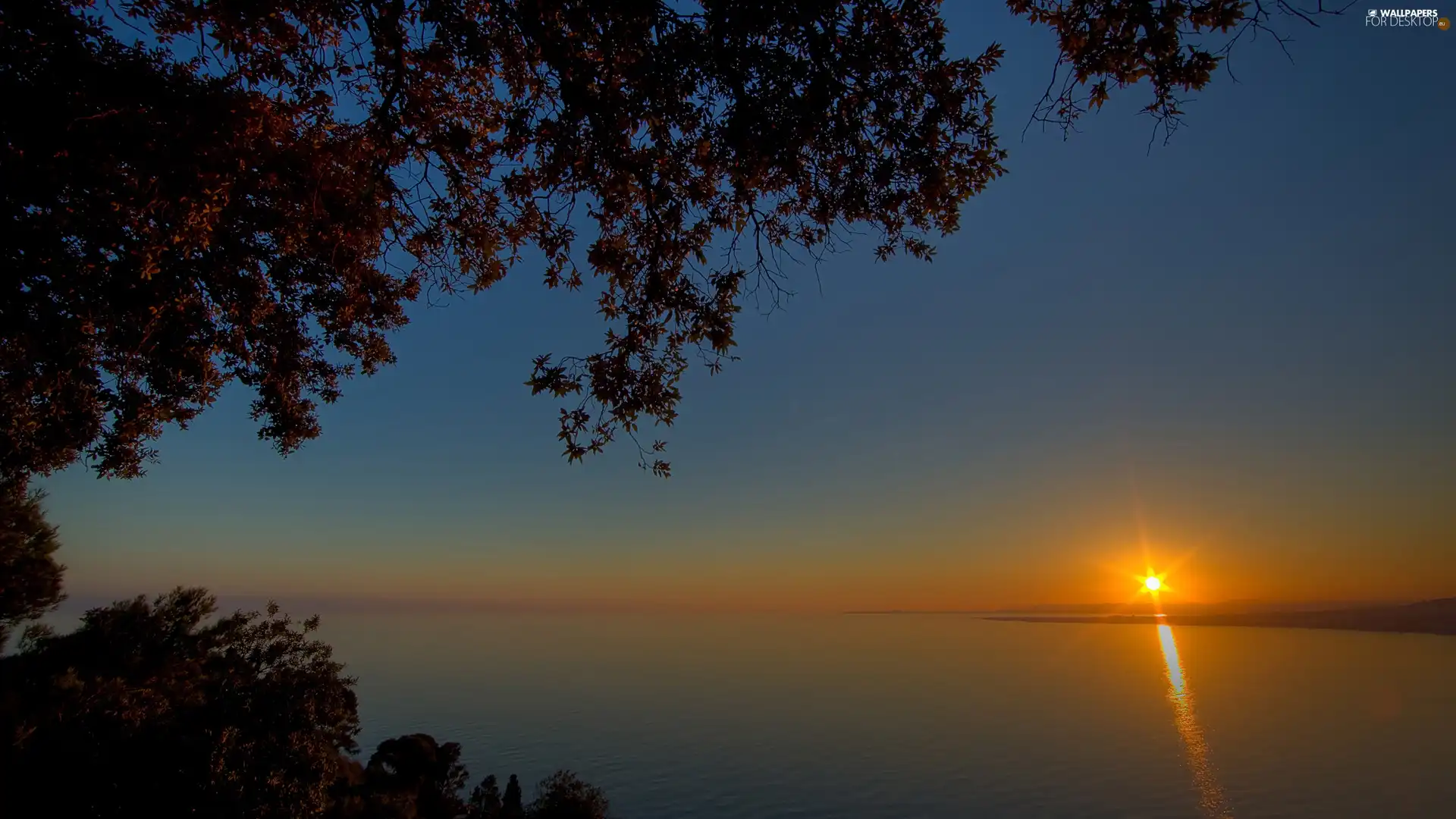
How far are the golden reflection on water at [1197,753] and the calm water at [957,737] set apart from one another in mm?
265

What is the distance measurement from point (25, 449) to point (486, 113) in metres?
10.9

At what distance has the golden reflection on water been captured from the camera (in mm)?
42031

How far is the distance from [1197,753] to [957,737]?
2152 cm

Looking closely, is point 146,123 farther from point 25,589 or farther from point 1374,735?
point 1374,735

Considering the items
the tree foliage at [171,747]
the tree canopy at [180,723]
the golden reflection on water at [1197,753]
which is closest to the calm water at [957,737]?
the golden reflection on water at [1197,753]

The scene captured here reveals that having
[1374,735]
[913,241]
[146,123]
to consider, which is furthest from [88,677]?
[1374,735]

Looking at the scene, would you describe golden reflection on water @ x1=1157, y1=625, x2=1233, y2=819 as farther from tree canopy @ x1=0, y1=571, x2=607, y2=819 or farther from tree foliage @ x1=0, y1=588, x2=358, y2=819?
tree foliage @ x1=0, y1=588, x2=358, y2=819

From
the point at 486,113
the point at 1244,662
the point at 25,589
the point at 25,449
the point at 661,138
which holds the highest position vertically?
the point at 486,113

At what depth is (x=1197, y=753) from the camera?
57.8 m

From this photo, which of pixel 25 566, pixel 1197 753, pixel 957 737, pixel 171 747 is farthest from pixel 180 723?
pixel 1197 753

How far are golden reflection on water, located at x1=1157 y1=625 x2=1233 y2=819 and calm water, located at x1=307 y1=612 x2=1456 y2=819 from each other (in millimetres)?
265

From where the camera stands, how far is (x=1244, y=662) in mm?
152125

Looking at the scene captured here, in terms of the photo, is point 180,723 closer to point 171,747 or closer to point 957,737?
point 171,747

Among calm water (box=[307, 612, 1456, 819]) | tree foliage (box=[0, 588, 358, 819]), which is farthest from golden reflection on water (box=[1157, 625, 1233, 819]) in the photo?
tree foliage (box=[0, 588, 358, 819])
